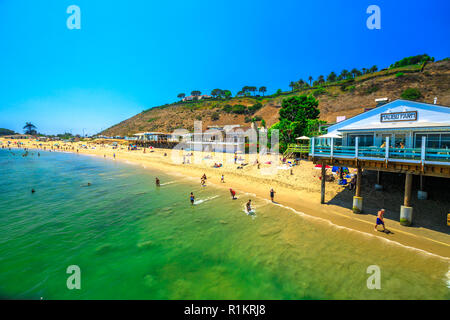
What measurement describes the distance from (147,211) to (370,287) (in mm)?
16512

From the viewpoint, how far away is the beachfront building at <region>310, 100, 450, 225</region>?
11141 mm

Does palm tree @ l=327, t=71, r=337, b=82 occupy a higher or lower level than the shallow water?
higher

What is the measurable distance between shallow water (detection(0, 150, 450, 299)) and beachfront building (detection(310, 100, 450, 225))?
14.6 ft

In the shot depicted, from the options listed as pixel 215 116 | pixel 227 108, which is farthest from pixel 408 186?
pixel 227 108

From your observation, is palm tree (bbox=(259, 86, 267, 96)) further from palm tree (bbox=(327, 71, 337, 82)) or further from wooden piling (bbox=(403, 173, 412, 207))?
wooden piling (bbox=(403, 173, 412, 207))

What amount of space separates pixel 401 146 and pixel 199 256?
15953 millimetres

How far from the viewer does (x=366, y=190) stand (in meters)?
17.3

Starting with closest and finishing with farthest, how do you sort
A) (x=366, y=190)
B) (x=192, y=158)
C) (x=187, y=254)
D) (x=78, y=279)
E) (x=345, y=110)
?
(x=78, y=279)
(x=187, y=254)
(x=366, y=190)
(x=192, y=158)
(x=345, y=110)

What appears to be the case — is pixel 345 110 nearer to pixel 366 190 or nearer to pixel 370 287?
pixel 366 190

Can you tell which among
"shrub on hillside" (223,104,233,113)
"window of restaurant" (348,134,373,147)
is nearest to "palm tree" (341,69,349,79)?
"shrub on hillside" (223,104,233,113)

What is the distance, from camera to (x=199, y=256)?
1105cm

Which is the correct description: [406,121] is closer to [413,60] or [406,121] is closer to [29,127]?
[413,60]
